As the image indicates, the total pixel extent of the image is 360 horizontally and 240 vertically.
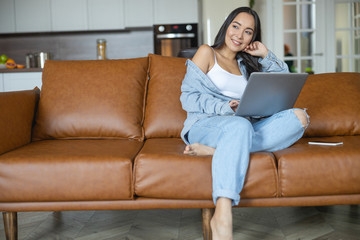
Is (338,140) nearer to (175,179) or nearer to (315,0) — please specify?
(175,179)

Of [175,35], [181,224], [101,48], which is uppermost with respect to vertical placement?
[175,35]

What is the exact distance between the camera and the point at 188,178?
1.54 metres

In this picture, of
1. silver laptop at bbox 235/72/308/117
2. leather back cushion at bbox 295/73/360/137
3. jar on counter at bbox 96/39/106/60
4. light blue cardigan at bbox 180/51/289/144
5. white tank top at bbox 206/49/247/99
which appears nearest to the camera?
silver laptop at bbox 235/72/308/117

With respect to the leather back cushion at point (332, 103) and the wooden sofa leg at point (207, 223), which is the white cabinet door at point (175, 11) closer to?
the leather back cushion at point (332, 103)

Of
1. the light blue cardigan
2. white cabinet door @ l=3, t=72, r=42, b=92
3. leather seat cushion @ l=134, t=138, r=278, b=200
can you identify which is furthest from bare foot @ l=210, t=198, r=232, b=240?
white cabinet door @ l=3, t=72, r=42, b=92

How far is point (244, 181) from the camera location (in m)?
1.55

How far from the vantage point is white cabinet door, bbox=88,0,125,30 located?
555 centimetres

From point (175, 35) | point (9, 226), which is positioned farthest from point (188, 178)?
point (175, 35)

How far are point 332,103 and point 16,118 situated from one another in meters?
1.71

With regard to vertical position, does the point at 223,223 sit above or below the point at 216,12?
below

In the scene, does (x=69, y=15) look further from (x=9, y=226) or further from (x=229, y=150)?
(x=229, y=150)

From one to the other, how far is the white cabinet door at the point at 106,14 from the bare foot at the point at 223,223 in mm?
4631

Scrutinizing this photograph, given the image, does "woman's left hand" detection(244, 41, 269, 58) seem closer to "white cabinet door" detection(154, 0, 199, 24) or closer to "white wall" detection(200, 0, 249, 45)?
"white wall" detection(200, 0, 249, 45)

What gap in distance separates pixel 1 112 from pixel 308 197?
1.45 metres
